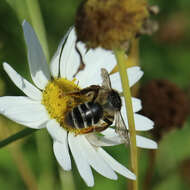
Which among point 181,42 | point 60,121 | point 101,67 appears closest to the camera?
point 60,121

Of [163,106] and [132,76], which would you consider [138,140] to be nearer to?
[132,76]

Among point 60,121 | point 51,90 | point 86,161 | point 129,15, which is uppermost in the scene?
point 129,15

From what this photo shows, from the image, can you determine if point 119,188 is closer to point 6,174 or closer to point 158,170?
point 158,170

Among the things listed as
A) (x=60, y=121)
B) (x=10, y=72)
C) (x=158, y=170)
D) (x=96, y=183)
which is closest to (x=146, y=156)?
(x=158, y=170)

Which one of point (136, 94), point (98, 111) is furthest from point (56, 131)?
point (136, 94)

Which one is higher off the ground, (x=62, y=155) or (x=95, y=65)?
(x=95, y=65)

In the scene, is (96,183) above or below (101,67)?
below

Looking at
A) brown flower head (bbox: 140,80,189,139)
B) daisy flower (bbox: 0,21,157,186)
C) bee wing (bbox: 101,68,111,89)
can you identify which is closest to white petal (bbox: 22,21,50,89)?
daisy flower (bbox: 0,21,157,186)

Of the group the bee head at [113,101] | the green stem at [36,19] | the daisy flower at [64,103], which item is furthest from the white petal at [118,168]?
the green stem at [36,19]
